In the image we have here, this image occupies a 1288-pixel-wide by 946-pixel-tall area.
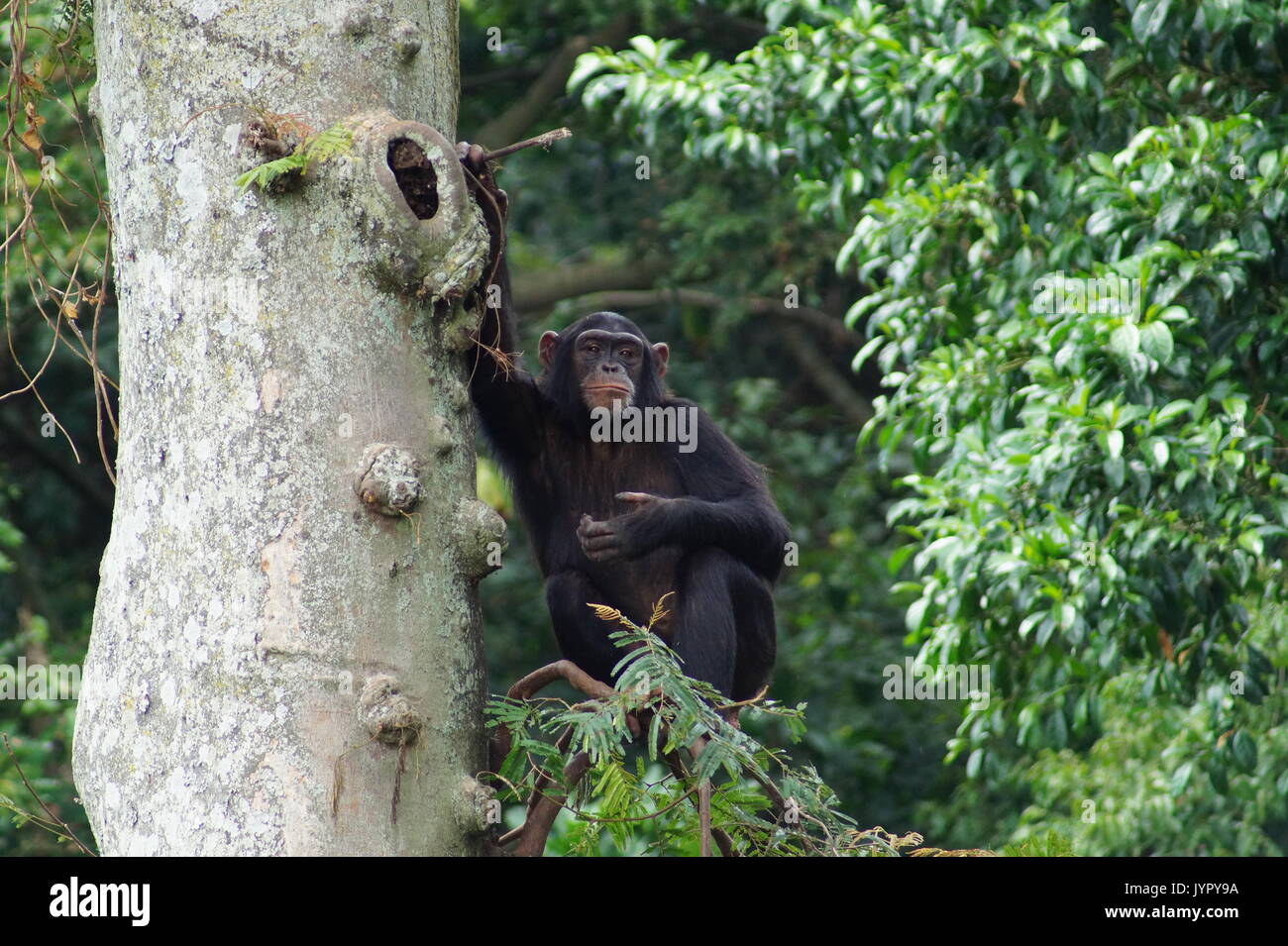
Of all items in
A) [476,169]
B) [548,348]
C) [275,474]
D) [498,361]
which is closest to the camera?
[275,474]

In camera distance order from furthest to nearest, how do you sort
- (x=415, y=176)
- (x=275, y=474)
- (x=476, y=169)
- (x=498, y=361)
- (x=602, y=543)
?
1. (x=602, y=543)
2. (x=498, y=361)
3. (x=476, y=169)
4. (x=415, y=176)
5. (x=275, y=474)

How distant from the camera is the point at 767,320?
12398 millimetres

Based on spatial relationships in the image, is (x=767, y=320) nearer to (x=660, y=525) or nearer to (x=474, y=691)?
(x=660, y=525)

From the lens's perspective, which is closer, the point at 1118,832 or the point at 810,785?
the point at 810,785

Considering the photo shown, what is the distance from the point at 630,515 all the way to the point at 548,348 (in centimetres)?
98

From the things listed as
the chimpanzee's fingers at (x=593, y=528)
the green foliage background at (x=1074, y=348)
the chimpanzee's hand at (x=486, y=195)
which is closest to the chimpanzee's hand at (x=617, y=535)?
the chimpanzee's fingers at (x=593, y=528)

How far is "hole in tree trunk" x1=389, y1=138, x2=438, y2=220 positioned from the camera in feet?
10.6

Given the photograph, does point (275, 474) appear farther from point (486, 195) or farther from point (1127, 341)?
point (1127, 341)

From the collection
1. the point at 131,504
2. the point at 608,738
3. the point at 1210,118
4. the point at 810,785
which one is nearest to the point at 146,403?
the point at 131,504

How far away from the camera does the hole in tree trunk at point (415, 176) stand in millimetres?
3223

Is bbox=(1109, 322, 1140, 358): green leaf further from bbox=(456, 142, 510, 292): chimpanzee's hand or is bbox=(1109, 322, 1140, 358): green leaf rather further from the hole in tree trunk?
the hole in tree trunk

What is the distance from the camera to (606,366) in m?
5.50

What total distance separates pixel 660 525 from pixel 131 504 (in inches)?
90.4

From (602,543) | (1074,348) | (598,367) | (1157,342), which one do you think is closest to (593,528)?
(602,543)
